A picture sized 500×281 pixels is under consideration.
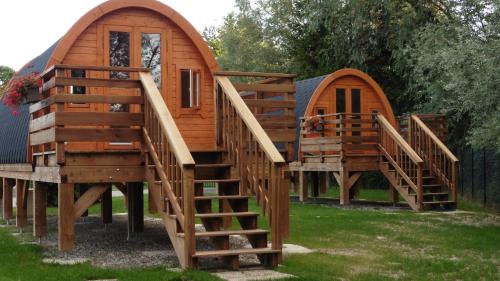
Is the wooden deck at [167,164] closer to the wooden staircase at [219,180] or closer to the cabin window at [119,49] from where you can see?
the wooden staircase at [219,180]

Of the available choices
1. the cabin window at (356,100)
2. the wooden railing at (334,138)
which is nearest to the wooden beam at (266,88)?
the wooden railing at (334,138)

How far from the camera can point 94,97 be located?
33.7ft

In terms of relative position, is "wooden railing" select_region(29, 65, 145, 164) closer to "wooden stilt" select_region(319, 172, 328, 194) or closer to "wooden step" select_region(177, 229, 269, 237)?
"wooden step" select_region(177, 229, 269, 237)

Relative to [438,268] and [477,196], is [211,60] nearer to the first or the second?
[438,268]

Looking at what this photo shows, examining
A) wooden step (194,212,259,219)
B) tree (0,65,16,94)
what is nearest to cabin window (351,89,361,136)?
wooden step (194,212,259,219)

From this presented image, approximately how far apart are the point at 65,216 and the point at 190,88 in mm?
3676

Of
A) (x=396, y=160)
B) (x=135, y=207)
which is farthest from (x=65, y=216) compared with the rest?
(x=396, y=160)

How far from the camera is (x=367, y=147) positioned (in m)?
19.1

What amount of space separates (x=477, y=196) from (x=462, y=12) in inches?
227

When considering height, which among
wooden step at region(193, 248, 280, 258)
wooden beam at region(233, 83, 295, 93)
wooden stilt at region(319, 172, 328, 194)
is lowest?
wooden step at region(193, 248, 280, 258)

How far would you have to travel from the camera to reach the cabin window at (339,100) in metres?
23.1

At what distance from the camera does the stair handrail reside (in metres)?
8.43

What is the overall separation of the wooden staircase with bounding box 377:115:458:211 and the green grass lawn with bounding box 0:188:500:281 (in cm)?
144

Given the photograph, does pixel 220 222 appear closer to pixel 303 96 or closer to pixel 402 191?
pixel 402 191
